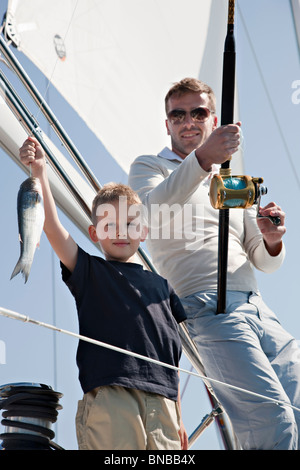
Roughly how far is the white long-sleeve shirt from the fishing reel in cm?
8

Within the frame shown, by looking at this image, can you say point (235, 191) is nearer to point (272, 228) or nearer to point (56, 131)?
point (272, 228)

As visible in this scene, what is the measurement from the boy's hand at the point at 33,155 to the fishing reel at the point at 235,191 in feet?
1.68

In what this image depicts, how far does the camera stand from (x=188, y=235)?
7.85 feet

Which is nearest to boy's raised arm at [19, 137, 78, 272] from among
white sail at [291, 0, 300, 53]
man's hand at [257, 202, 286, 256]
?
man's hand at [257, 202, 286, 256]

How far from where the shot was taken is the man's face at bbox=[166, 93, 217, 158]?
2637 millimetres

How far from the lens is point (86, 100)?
12.8 ft

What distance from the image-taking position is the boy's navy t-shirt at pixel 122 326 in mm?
1815

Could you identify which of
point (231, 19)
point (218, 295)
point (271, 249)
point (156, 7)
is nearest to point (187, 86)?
point (231, 19)

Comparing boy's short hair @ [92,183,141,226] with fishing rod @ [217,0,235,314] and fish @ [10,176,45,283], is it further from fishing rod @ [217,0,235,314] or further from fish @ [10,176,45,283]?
fish @ [10,176,45,283]

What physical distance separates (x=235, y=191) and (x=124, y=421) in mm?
720

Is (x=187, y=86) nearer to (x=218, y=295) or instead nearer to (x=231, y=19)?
(x=231, y=19)

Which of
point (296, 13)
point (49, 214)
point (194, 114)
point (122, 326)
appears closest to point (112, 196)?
point (49, 214)

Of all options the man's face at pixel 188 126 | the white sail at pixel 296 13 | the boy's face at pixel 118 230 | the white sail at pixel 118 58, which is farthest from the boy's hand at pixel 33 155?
the white sail at pixel 296 13
